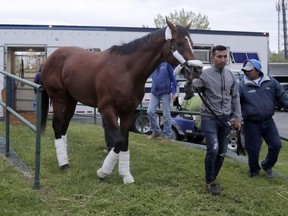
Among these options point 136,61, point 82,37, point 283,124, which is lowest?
point 283,124

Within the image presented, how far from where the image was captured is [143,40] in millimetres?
5258

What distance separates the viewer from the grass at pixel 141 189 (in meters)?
4.26

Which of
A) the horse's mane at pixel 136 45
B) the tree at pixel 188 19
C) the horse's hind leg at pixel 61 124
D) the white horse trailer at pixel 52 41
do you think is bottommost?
the horse's hind leg at pixel 61 124

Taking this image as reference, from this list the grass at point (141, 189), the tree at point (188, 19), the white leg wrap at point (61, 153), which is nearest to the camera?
the grass at point (141, 189)

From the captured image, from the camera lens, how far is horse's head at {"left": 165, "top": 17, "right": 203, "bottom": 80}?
471 centimetres

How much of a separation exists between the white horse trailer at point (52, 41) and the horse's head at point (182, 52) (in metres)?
7.09

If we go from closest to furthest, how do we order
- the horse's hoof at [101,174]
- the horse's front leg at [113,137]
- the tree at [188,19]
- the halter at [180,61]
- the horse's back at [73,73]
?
the halter at [180,61]
the horse's front leg at [113,137]
the horse's hoof at [101,174]
the horse's back at [73,73]
the tree at [188,19]

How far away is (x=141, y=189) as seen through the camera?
192 inches

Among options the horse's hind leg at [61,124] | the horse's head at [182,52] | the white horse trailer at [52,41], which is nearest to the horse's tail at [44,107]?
the horse's hind leg at [61,124]

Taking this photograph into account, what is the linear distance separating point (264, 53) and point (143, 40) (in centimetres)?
1032

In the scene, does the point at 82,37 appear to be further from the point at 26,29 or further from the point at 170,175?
the point at 170,175

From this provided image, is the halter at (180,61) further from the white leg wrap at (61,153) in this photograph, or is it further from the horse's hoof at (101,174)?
the white leg wrap at (61,153)

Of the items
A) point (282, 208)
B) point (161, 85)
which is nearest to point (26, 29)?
point (161, 85)

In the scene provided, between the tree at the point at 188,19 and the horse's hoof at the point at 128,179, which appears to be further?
the tree at the point at 188,19
